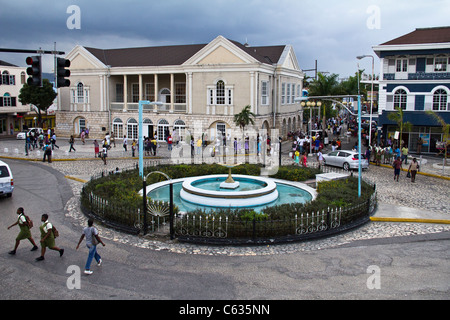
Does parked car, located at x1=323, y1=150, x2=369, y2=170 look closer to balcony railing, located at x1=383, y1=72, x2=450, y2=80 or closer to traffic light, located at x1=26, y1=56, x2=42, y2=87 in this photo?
balcony railing, located at x1=383, y1=72, x2=450, y2=80

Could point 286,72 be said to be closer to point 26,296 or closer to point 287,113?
point 287,113

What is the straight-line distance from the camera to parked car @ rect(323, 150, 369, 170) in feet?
92.6

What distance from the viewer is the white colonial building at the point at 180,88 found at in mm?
39844

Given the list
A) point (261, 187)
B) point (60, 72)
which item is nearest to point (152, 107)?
point (261, 187)

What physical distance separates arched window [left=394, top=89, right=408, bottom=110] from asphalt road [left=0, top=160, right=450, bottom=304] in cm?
2451

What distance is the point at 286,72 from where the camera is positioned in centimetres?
4581

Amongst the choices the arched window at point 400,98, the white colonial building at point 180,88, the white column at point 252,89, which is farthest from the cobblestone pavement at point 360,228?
the white colonial building at point 180,88

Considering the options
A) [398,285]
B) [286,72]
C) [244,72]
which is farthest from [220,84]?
[398,285]

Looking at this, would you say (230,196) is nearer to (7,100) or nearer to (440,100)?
(440,100)

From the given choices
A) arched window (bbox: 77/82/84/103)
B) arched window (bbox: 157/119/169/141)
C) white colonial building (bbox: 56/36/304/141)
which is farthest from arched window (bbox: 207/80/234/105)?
arched window (bbox: 77/82/84/103)

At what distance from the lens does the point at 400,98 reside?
3681 centimetres

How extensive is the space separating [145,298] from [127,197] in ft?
24.6

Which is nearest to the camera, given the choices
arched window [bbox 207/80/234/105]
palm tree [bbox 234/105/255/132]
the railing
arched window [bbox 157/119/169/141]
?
the railing

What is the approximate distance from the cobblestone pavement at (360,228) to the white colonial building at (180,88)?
409 inches
